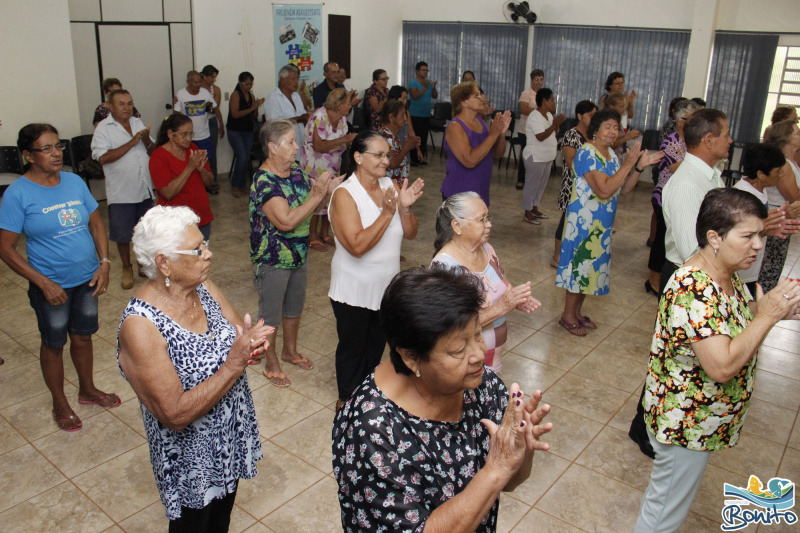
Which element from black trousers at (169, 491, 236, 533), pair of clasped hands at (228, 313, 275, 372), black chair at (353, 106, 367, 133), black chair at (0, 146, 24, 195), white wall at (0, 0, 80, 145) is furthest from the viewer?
black chair at (353, 106, 367, 133)

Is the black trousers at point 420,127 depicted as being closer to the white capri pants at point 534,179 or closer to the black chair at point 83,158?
the white capri pants at point 534,179

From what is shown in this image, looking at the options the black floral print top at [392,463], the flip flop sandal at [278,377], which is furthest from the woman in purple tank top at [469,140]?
the black floral print top at [392,463]

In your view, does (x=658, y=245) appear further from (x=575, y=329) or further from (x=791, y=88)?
(x=791, y=88)

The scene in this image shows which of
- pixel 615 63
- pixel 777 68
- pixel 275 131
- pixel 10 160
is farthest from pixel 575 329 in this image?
pixel 615 63

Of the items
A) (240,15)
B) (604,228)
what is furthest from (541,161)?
(240,15)

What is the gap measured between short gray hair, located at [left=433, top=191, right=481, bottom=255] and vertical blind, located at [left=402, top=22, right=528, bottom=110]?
9.30 m

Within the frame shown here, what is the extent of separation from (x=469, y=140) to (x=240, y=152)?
4.96 meters

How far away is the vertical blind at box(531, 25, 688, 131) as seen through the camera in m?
10.2

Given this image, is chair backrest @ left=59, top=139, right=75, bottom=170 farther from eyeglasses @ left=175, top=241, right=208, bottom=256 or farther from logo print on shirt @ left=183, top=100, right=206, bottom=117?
eyeglasses @ left=175, top=241, right=208, bottom=256

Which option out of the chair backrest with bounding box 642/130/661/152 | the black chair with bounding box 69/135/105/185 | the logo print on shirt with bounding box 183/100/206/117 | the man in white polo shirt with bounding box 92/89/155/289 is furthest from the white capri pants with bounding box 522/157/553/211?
the black chair with bounding box 69/135/105/185

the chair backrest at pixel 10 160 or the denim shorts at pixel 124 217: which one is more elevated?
the chair backrest at pixel 10 160

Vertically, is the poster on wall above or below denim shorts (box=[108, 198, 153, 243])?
above

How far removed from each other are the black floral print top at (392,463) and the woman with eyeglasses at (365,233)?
172 cm

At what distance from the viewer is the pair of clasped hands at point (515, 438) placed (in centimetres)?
157
